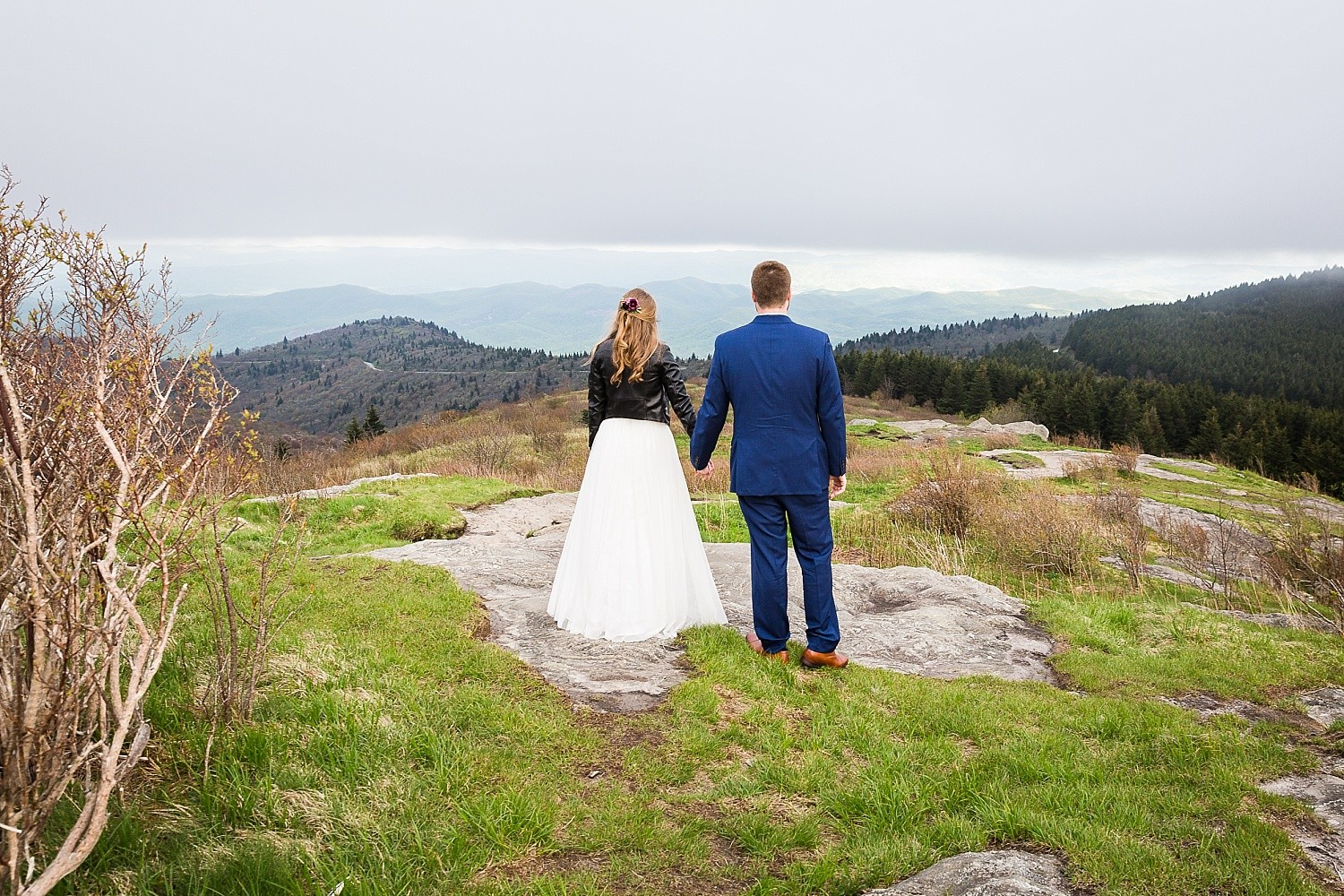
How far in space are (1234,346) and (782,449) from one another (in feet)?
547

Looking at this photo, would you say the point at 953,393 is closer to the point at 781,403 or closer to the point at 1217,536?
the point at 1217,536

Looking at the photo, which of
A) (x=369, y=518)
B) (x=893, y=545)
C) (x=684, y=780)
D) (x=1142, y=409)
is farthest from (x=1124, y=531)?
(x=1142, y=409)

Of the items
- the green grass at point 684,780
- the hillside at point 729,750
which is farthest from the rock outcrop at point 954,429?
the green grass at point 684,780

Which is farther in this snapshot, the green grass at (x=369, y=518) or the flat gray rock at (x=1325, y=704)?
the green grass at (x=369, y=518)

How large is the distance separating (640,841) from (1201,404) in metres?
84.5

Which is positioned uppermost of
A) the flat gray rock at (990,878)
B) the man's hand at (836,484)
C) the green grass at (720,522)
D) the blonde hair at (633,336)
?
the blonde hair at (633,336)

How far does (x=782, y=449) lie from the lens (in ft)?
18.1

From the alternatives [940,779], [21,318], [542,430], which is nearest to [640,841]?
[940,779]

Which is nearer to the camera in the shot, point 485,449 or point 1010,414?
point 485,449

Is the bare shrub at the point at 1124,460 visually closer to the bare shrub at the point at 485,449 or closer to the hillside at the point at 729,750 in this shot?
the hillside at the point at 729,750

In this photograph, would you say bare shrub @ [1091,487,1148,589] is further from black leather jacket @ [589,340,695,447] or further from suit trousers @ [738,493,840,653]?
black leather jacket @ [589,340,695,447]

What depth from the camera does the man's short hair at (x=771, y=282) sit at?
5561 mm

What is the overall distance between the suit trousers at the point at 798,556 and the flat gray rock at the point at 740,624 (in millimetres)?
763

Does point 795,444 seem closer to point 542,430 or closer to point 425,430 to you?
point 542,430
